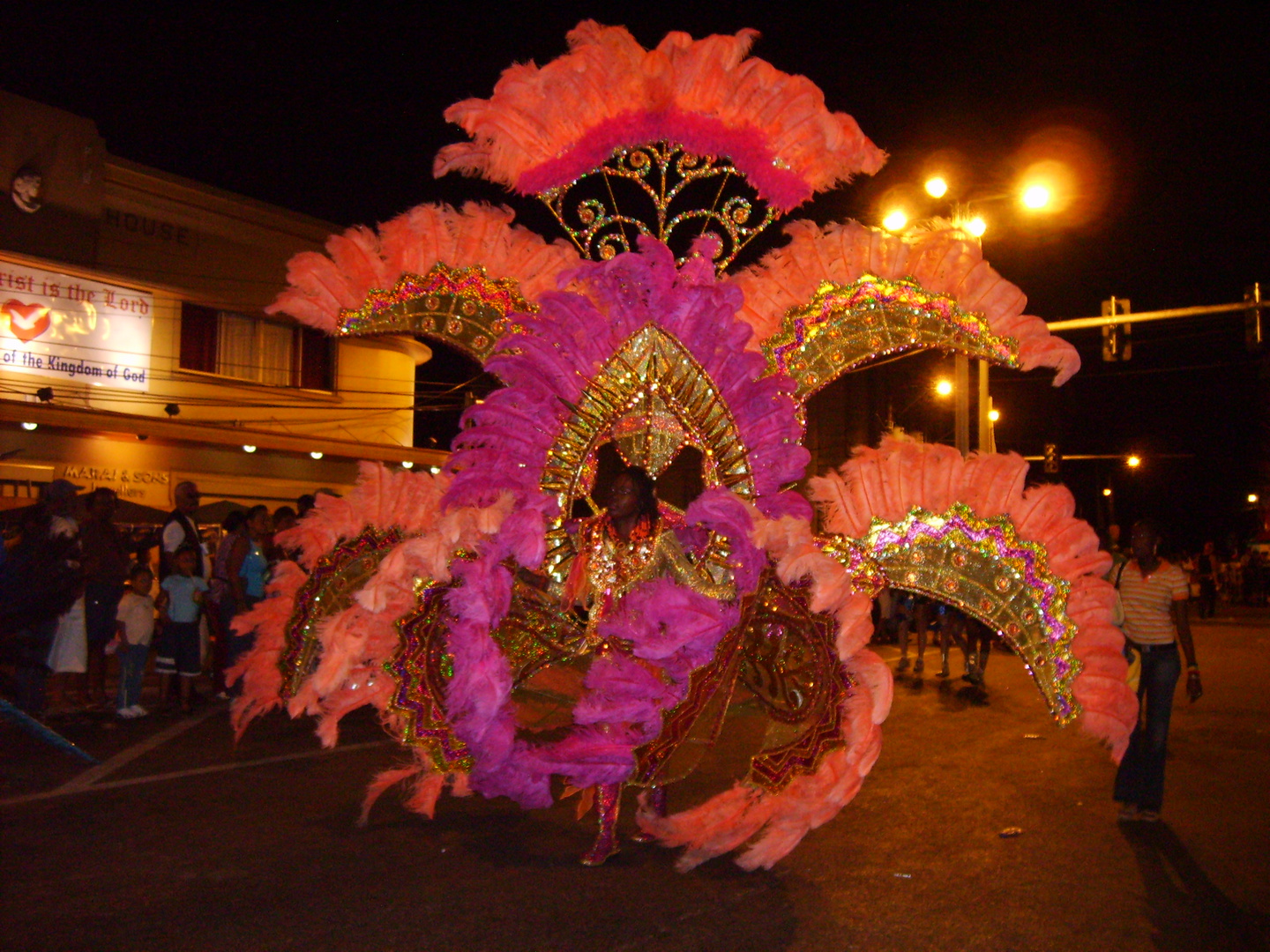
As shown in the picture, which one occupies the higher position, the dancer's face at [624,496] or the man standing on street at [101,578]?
the dancer's face at [624,496]

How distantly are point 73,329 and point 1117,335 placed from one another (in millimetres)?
15050

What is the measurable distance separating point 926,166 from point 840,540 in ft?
25.3

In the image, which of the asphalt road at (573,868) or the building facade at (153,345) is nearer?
the asphalt road at (573,868)

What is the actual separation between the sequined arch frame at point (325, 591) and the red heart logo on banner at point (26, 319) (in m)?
13.0

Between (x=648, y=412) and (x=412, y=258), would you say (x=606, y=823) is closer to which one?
(x=648, y=412)

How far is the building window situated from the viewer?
18.0m

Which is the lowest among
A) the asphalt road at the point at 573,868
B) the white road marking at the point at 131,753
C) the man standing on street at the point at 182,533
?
the white road marking at the point at 131,753

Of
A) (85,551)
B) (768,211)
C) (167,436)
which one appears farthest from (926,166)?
(167,436)

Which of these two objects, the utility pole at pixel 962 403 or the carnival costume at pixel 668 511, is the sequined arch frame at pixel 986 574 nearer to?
the carnival costume at pixel 668 511

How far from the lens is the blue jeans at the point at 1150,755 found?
517cm

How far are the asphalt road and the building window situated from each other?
41.3 ft

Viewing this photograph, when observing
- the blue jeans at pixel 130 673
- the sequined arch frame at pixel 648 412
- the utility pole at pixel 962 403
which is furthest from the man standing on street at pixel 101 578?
the utility pole at pixel 962 403

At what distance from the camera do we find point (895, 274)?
16.0 feet

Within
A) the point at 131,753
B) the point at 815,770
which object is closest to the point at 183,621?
the point at 131,753
